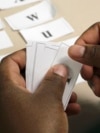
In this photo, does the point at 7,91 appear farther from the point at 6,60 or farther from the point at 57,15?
the point at 57,15

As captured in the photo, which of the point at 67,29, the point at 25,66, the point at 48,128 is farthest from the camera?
the point at 67,29

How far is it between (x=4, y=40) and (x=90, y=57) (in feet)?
1.27

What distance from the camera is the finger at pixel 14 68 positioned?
0.70 metres

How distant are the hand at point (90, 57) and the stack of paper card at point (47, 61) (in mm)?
19

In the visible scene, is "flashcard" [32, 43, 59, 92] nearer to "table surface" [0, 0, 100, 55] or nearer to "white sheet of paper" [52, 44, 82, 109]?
"white sheet of paper" [52, 44, 82, 109]

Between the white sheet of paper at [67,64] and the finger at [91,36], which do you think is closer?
the white sheet of paper at [67,64]

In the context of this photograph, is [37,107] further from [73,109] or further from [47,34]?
[47,34]

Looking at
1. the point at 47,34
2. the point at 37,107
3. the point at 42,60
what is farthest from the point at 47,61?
the point at 47,34

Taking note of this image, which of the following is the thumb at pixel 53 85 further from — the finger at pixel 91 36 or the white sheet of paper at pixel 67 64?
the finger at pixel 91 36

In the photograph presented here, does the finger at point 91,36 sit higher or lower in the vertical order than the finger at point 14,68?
higher

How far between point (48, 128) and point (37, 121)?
2cm

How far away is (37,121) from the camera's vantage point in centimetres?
61

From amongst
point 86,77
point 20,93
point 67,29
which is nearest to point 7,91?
point 20,93

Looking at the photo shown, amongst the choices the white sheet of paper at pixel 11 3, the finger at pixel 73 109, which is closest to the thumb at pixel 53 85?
the finger at pixel 73 109
